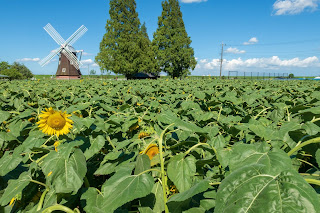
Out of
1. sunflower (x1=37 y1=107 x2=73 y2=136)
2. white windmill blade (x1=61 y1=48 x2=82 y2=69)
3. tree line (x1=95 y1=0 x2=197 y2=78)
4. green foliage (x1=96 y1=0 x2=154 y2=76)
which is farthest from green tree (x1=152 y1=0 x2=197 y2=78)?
sunflower (x1=37 y1=107 x2=73 y2=136)

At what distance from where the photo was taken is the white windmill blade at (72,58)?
149 feet

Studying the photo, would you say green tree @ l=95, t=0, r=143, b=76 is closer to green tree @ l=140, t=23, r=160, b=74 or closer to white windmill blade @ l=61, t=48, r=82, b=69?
green tree @ l=140, t=23, r=160, b=74

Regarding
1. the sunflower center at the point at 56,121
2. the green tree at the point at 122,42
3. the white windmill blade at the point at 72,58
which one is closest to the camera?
the sunflower center at the point at 56,121

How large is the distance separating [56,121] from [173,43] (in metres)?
46.5

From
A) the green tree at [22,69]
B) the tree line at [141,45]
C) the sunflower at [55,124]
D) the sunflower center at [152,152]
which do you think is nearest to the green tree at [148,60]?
the tree line at [141,45]

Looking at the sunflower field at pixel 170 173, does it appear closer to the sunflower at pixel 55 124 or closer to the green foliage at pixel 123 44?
the sunflower at pixel 55 124

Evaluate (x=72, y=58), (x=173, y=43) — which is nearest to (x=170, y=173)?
(x=173, y=43)

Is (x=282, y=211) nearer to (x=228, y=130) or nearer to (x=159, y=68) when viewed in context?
(x=228, y=130)

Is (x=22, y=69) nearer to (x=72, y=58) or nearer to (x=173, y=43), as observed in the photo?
(x=72, y=58)

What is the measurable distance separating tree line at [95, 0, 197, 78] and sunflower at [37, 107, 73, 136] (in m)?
41.0

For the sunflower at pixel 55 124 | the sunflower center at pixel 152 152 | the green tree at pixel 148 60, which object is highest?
the green tree at pixel 148 60

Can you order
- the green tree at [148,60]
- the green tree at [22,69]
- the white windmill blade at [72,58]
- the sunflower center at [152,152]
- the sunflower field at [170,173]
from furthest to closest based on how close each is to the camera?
the green tree at [22,69] < the white windmill blade at [72,58] < the green tree at [148,60] < the sunflower center at [152,152] < the sunflower field at [170,173]

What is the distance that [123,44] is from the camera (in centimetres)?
4197

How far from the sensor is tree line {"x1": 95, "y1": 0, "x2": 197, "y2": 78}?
42.8 meters
